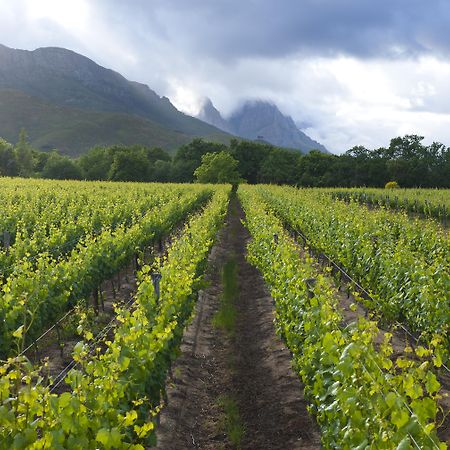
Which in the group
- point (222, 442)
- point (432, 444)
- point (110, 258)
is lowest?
point (222, 442)

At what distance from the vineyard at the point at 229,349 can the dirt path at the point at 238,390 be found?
3cm

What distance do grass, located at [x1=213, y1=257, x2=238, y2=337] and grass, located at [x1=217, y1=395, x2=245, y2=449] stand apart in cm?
275

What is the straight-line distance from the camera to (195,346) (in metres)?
9.52

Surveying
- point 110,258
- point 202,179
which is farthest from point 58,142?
point 110,258

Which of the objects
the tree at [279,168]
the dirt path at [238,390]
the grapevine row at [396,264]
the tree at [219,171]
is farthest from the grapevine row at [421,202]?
the tree at [279,168]

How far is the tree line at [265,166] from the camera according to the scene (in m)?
69.7

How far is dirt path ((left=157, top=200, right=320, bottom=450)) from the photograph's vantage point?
21.3 ft

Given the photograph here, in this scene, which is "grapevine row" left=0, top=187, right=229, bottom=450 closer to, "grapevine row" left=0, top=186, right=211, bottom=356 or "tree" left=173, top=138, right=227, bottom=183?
"grapevine row" left=0, top=186, right=211, bottom=356

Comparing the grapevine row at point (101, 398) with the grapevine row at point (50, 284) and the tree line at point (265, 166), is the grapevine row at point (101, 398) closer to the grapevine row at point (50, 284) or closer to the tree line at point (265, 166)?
the grapevine row at point (50, 284)

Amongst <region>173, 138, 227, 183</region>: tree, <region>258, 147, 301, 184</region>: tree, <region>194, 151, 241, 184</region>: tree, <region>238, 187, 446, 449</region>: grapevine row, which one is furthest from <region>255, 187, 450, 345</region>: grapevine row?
<region>173, 138, 227, 183</region>: tree

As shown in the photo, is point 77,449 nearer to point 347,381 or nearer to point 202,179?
point 347,381

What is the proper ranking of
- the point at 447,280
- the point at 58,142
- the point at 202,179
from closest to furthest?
the point at 447,280, the point at 202,179, the point at 58,142

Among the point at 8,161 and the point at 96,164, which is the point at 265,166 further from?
the point at 8,161

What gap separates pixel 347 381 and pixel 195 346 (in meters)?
5.42
